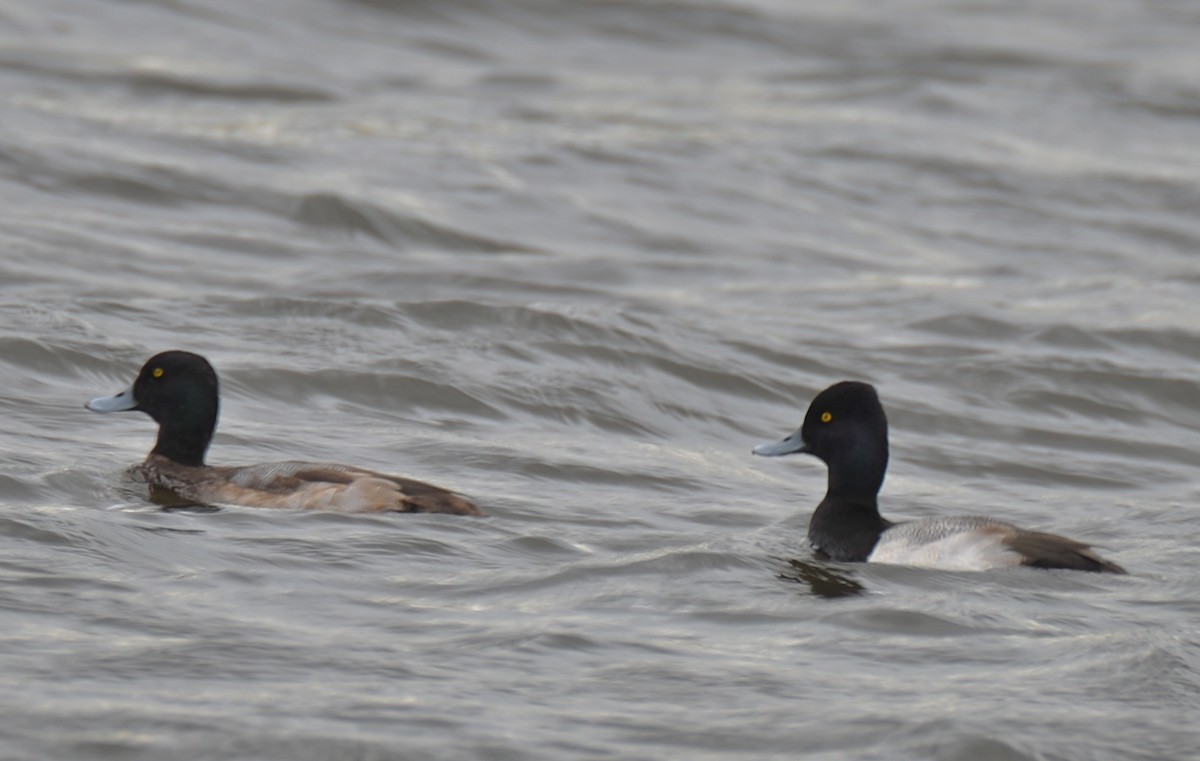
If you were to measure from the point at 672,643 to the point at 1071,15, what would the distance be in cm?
2433

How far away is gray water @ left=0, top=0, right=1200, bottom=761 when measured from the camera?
633cm

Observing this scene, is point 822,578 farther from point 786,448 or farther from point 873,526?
point 786,448

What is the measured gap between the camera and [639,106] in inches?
883

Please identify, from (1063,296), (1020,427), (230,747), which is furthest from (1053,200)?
(230,747)

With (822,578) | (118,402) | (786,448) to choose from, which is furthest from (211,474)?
(822,578)

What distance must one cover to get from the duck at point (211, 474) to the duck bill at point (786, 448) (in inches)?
56.2

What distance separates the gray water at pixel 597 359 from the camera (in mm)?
6332

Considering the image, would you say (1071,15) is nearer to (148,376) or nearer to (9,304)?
(9,304)

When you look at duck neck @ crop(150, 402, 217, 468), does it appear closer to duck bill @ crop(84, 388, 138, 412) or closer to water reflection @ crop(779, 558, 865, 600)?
duck bill @ crop(84, 388, 138, 412)

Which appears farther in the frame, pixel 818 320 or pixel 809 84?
pixel 809 84

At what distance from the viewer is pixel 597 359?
13102 millimetres

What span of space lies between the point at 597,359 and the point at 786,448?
12.9ft

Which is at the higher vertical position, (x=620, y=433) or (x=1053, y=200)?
(x=1053, y=200)

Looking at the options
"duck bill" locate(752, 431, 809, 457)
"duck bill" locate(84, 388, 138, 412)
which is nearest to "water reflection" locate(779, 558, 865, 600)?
"duck bill" locate(752, 431, 809, 457)
